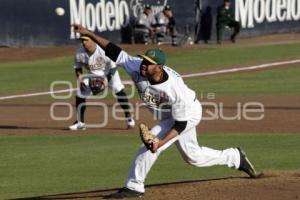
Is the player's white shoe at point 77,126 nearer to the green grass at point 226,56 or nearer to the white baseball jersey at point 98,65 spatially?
the white baseball jersey at point 98,65

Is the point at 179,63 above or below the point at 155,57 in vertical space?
below

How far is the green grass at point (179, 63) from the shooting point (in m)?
24.5

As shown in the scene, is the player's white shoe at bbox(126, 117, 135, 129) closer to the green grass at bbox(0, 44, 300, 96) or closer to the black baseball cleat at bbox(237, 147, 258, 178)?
the black baseball cleat at bbox(237, 147, 258, 178)

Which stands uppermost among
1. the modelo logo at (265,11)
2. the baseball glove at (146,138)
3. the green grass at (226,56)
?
the modelo logo at (265,11)

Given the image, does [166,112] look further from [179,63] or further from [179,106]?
[179,63]

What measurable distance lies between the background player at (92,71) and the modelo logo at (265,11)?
1862 centimetres

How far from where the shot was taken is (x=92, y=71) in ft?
51.1

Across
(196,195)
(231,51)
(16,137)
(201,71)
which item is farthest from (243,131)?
(231,51)

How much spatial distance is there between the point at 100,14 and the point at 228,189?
2208 centimetres

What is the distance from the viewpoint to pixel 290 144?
1394cm

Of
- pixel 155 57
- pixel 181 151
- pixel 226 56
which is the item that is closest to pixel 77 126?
pixel 181 151

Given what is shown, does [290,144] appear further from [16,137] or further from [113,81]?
[16,137]

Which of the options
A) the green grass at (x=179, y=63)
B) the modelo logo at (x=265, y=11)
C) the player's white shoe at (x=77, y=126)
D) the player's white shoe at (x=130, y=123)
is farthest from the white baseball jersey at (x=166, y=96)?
the modelo logo at (x=265, y=11)

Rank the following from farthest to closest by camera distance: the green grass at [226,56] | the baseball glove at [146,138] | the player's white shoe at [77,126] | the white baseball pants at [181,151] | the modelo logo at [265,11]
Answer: the modelo logo at [265,11], the green grass at [226,56], the player's white shoe at [77,126], the white baseball pants at [181,151], the baseball glove at [146,138]
